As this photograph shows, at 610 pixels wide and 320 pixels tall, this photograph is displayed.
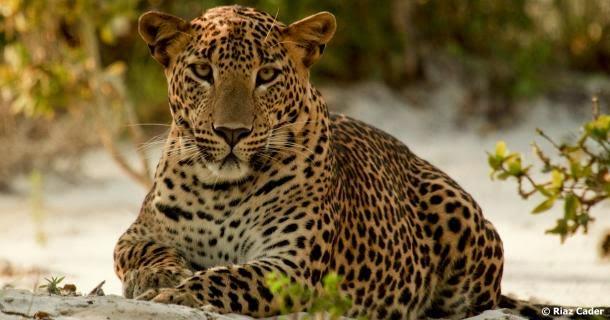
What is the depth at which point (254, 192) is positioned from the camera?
19.2 ft

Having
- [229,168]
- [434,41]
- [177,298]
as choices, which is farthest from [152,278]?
[434,41]

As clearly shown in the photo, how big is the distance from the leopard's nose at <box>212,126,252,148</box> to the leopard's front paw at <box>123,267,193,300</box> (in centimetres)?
61

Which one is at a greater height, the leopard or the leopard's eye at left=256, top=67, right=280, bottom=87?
the leopard's eye at left=256, top=67, right=280, bottom=87

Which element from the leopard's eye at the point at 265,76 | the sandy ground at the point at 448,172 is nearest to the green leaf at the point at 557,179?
the sandy ground at the point at 448,172

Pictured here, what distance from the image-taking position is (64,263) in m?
10.0

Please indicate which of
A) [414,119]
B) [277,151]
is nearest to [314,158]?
[277,151]

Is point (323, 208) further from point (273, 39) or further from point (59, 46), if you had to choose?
point (59, 46)

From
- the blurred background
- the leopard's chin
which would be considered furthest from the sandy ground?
the leopard's chin

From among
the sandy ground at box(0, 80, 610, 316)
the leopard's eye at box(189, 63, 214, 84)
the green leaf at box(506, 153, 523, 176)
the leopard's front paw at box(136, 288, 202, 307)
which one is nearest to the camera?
the leopard's front paw at box(136, 288, 202, 307)

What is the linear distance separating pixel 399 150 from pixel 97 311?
2.68 meters

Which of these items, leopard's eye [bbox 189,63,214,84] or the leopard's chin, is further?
leopard's eye [bbox 189,63,214,84]

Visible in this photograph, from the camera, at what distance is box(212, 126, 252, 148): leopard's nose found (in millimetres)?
5457

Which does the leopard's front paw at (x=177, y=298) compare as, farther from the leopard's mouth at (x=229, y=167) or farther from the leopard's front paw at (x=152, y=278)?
the leopard's mouth at (x=229, y=167)

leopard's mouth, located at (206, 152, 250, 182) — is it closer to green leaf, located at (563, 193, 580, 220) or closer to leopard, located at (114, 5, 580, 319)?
leopard, located at (114, 5, 580, 319)
